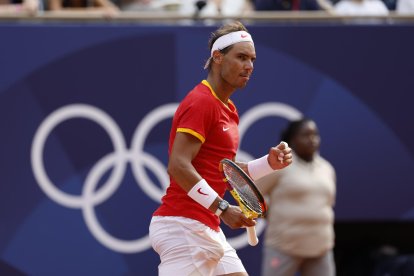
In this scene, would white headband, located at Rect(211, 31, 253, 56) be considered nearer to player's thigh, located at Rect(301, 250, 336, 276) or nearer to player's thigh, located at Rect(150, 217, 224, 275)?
player's thigh, located at Rect(150, 217, 224, 275)

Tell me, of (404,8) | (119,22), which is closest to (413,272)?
(404,8)

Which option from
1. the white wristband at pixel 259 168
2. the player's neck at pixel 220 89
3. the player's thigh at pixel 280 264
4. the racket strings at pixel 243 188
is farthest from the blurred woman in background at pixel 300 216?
the racket strings at pixel 243 188

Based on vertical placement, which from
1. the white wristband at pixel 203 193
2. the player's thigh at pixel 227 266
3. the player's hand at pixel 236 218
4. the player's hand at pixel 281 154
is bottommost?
the player's thigh at pixel 227 266

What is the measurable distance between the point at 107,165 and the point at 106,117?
0.43m

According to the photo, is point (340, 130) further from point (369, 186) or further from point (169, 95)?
point (169, 95)

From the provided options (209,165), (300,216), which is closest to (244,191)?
(209,165)

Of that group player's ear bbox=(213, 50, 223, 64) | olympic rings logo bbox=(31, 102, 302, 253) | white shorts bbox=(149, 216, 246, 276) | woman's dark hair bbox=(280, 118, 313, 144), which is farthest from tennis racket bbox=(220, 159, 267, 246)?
olympic rings logo bbox=(31, 102, 302, 253)

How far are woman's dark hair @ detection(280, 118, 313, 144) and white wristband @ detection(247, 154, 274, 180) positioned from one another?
291 centimetres

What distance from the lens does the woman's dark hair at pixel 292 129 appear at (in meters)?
9.11

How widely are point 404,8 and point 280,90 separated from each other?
5.03ft

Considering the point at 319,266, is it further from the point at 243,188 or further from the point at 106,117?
the point at 243,188

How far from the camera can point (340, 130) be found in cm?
952

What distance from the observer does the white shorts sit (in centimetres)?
591

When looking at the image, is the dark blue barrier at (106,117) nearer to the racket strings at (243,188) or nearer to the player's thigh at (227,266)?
the player's thigh at (227,266)
